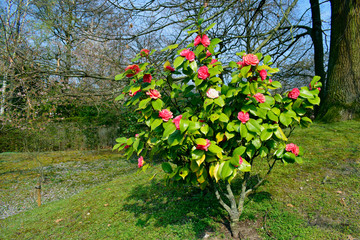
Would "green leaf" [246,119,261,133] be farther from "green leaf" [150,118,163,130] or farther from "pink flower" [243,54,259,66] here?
"green leaf" [150,118,163,130]

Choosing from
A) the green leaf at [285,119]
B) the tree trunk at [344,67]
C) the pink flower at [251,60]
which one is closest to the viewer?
the pink flower at [251,60]

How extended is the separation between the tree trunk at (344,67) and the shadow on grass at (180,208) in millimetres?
2981

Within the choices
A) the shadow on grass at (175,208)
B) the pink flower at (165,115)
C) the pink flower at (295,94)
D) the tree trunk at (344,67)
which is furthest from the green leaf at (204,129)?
the tree trunk at (344,67)

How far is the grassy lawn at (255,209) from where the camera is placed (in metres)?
2.18

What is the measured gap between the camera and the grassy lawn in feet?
7.16

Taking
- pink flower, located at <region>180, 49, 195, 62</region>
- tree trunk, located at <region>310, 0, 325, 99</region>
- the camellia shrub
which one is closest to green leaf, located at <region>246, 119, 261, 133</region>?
the camellia shrub

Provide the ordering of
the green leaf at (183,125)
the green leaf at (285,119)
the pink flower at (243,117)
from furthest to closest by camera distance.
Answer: the green leaf at (285,119), the pink flower at (243,117), the green leaf at (183,125)

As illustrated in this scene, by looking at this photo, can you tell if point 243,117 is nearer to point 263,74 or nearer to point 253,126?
point 253,126

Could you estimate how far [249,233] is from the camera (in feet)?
7.02

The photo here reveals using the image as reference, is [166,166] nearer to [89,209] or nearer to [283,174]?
[283,174]

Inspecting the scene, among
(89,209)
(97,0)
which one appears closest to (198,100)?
(89,209)

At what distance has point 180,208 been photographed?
288cm

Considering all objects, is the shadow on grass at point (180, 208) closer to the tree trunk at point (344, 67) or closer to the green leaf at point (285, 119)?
the green leaf at point (285, 119)

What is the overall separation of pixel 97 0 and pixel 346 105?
17.0 feet
